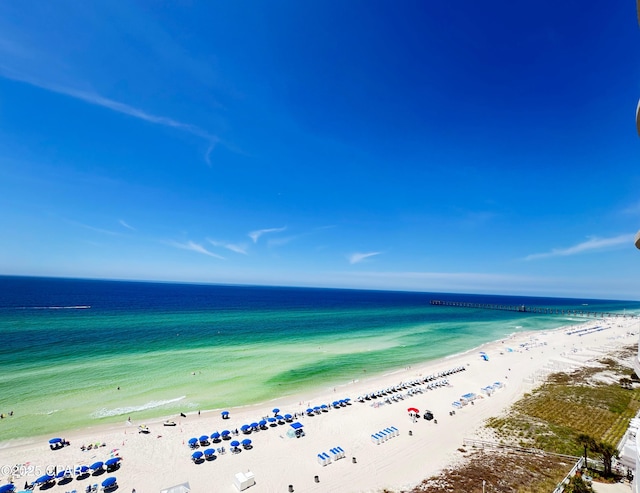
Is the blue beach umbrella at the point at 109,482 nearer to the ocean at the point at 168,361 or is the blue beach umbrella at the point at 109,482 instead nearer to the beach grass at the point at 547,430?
the ocean at the point at 168,361

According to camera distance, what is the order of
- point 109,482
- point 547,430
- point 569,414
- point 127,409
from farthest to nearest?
1. point 127,409
2. point 569,414
3. point 547,430
4. point 109,482

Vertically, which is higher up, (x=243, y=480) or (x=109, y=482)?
(x=243, y=480)

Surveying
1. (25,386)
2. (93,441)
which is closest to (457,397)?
(93,441)

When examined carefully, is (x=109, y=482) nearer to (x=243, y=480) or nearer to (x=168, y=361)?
(x=243, y=480)

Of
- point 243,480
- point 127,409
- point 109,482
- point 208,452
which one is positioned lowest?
point 127,409

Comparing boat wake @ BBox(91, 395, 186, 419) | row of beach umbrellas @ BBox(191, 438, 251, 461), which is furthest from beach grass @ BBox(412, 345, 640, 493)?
boat wake @ BBox(91, 395, 186, 419)

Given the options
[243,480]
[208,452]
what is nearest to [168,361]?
[208,452]

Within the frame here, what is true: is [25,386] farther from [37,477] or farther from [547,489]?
[547,489]

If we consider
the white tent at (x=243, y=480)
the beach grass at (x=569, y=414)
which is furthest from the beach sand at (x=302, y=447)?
the beach grass at (x=569, y=414)

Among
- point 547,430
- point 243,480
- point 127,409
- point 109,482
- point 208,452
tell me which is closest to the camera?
point 243,480

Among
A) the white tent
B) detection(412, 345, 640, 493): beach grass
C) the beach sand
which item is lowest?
the beach sand

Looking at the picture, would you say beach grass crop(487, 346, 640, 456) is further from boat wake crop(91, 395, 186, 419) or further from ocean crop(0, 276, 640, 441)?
boat wake crop(91, 395, 186, 419)
